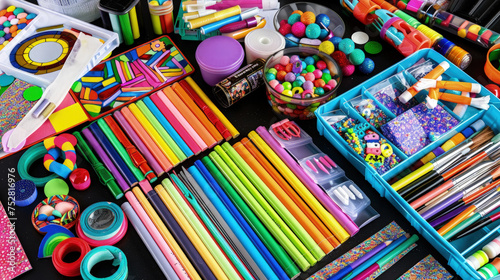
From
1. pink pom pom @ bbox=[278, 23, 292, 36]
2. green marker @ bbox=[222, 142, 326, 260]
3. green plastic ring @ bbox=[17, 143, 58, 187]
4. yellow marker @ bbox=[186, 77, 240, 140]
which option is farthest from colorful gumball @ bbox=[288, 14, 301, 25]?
green plastic ring @ bbox=[17, 143, 58, 187]

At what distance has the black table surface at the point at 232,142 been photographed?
3.64 feet

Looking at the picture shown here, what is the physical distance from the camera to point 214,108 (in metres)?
1.34

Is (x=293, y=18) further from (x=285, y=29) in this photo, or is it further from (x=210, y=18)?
(x=210, y=18)

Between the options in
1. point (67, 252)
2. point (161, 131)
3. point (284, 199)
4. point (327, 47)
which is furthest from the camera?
point (327, 47)

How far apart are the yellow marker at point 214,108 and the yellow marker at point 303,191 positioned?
0.04 m

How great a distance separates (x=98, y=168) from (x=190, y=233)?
11.3 inches

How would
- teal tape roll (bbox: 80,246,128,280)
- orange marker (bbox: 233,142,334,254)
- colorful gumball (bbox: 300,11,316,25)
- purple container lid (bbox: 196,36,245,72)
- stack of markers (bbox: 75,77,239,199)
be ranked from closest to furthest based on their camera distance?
teal tape roll (bbox: 80,246,128,280) → orange marker (bbox: 233,142,334,254) → stack of markers (bbox: 75,77,239,199) → purple container lid (bbox: 196,36,245,72) → colorful gumball (bbox: 300,11,316,25)

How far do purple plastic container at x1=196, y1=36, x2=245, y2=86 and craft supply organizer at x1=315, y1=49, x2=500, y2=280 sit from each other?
27cm

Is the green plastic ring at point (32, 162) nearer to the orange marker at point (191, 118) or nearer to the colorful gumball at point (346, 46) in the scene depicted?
the orange marker at point (191, 118)

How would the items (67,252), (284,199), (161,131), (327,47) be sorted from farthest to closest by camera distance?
(327,47)
(161,131)
(284,199)
(67,252)

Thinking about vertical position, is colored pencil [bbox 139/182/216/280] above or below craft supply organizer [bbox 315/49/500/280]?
below

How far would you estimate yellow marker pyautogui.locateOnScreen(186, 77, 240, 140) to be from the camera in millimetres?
1308

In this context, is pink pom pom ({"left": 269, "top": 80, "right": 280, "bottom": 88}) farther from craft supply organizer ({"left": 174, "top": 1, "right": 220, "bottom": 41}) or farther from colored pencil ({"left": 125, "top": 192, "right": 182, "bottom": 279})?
colored pencil ({"left": 125, "top": 192, "right": 182, "bottom": 279})

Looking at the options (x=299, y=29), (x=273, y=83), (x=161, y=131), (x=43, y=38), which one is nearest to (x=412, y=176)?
(x=273, y=83)
